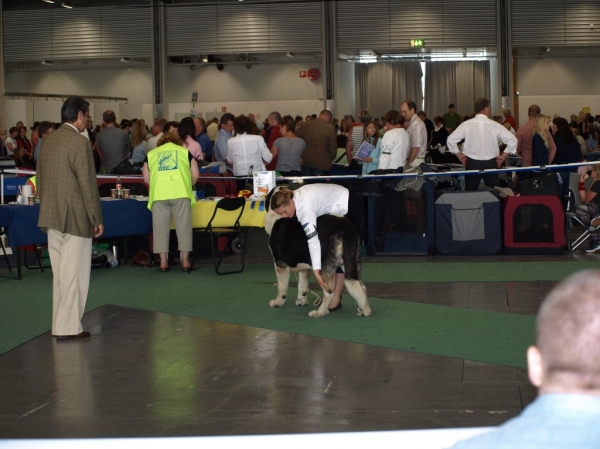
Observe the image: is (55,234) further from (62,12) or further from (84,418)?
(62,12)

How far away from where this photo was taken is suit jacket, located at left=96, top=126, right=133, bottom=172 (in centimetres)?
1296

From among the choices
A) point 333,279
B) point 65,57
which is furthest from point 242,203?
point 65,57

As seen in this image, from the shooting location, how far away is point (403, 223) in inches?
426

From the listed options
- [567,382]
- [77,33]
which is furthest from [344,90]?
[567,382]

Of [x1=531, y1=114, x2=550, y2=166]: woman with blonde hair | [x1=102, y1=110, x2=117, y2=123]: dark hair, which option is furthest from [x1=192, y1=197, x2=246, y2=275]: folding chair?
[x1=531, y1=114, x2=550, y2=166]: woman with blonde hair

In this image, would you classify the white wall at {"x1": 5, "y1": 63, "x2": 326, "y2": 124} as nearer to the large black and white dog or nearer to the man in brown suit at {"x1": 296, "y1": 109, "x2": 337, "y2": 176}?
the man in brown suit at {"x1": 296, "y1": 109, "x2": 337, "y2": 176}

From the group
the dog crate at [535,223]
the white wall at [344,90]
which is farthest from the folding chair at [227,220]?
the white wall at [344,90]

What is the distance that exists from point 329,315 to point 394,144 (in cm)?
399

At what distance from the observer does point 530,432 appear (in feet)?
4.02

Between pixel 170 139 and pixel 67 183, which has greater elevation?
pixel 170 139

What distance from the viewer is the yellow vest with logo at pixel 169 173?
942cm

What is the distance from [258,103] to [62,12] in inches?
211

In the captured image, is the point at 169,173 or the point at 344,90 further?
the point at 344,90

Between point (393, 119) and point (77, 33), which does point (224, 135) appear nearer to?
point (393, 119)
